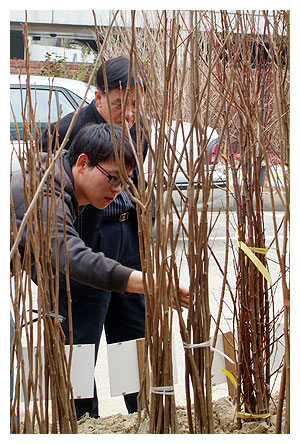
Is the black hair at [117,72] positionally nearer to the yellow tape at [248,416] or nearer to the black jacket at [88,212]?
the black jacket at [88,212]

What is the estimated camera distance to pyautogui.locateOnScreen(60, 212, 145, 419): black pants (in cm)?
182

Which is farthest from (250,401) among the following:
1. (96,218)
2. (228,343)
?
(96,218)

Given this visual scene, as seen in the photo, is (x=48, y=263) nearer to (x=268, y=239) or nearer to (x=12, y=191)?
(x=12, y=191)

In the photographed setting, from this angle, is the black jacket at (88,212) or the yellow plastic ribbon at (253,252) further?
→ the black jacket at (88,212)

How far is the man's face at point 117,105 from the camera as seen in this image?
1602 millimetres

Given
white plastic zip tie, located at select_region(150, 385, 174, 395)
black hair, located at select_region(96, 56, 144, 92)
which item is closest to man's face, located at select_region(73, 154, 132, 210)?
black hair, located at select_region(96, 56, 144, 92)

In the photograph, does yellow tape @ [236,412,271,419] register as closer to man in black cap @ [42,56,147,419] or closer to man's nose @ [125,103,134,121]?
man in black cap @ [42,56,147,419]

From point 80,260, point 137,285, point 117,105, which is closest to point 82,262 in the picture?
point 80,260

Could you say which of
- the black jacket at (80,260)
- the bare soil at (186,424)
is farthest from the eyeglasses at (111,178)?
the bare soil at (186,424)

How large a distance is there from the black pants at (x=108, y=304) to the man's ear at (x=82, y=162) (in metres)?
0.26

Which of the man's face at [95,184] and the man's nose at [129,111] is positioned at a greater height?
the man's nose at [129,111]

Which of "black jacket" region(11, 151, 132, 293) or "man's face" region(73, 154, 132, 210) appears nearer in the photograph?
"black jacket" region(11, 151, 132, 293)

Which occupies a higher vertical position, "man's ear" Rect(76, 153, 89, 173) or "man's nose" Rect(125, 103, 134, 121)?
"man's nose" Rect(125, 103, 134, 121)

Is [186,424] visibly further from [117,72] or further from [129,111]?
[117,72]
